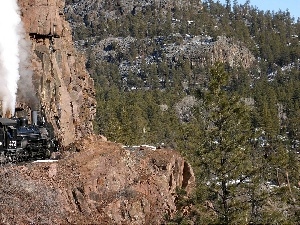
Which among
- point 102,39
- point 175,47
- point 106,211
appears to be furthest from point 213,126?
point 102,39

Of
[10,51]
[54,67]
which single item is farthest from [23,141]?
[54,67]

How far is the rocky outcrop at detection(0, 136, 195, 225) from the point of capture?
58.5 feet

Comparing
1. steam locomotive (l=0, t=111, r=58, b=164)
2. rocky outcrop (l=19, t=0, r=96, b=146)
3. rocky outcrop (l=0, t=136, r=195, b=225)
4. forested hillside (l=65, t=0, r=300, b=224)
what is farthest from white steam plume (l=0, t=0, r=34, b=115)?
forested hillside (l=65, t=0, r=300, b=224)

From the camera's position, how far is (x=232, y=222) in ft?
58.8

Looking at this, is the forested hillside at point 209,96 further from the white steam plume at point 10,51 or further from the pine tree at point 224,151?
Answer: the white steam plume at point 10,51

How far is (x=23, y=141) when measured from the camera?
21688 millimetres

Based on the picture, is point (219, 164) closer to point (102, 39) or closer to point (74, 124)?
point (74, 124)

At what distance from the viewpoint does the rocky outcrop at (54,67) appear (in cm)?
3522

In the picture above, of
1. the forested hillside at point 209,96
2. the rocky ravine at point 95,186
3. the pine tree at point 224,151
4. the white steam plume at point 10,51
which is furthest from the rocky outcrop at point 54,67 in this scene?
the pine tree at point 224,151

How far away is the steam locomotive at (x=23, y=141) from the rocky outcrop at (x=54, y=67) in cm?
1047

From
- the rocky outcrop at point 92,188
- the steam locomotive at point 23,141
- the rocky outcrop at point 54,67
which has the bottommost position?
the rocky outcrop at point 92,188

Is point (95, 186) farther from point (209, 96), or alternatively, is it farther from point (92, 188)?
point (209, 96)

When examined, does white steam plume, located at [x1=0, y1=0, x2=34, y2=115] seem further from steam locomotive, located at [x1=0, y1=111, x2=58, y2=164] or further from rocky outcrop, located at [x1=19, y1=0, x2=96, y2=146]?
steam locomotive, located at [x1=0, y1=111, x2=58, y2=164]

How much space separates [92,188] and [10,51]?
16.9m
